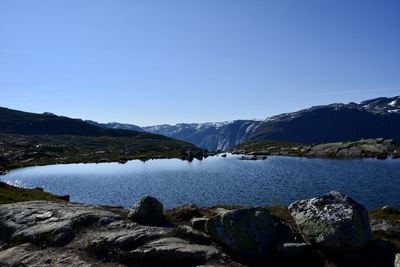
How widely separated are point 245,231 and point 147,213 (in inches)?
311

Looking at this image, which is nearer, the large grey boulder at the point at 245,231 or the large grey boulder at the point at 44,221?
the large grey boulder at the point at 245,231

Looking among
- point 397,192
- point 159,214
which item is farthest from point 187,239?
point 397,192

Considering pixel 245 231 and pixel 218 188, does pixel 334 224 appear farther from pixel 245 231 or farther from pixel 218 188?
pixel 218 188

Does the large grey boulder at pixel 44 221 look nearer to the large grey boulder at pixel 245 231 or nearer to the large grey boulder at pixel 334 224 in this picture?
the large grey boulder at pixel 245 231

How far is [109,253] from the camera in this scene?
82.4 ft

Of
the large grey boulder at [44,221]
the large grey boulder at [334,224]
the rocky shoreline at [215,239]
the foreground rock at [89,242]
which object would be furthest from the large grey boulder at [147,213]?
the large grey boulder at [334,224]

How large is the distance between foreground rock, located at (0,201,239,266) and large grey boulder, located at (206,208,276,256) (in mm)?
1064

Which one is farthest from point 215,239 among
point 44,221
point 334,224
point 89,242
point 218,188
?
point 218,188

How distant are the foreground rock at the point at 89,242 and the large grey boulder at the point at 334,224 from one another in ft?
18.7

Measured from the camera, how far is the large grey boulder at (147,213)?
1152 inches

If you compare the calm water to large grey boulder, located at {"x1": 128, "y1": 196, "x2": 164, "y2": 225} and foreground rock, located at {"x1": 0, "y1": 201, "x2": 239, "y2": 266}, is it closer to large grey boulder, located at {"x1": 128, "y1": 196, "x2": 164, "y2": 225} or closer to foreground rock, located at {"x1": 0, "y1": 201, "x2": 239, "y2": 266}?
large grey boulder, located at {"x1": 128, "y1": 196, "x2": 164, "y2": 225}

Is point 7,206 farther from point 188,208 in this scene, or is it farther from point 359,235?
point 359,235

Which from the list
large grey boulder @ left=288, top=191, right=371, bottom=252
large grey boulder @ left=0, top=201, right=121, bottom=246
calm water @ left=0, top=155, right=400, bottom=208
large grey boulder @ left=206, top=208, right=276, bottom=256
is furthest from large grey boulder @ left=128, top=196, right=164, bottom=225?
calm water @ left=0, top=155, right=400, bottom=208

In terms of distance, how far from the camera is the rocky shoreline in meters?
24.1
